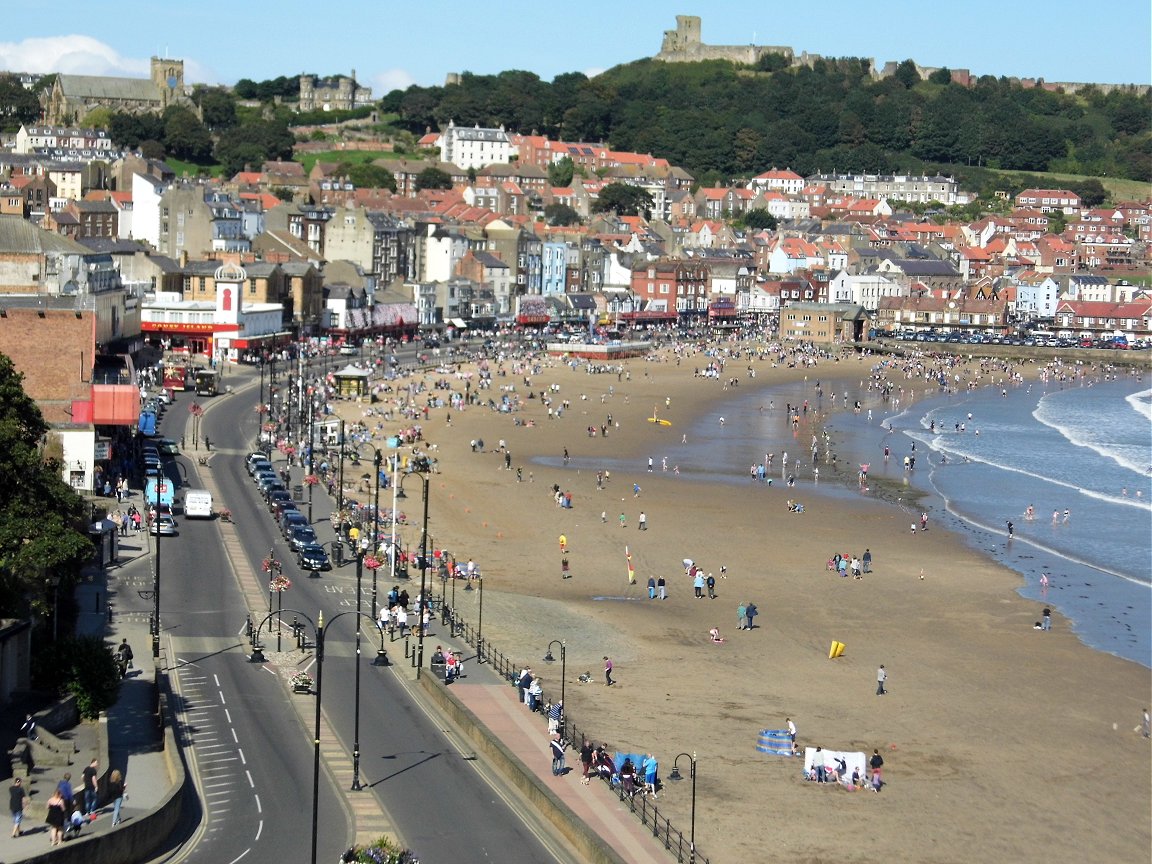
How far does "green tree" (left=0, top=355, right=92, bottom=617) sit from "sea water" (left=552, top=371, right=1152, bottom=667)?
19.4 m

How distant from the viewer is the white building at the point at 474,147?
168 meters

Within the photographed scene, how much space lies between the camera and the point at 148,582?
108 ft

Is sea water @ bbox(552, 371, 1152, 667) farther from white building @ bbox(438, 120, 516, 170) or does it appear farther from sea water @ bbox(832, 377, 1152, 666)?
white building @ bbox(438, 120, 516, 170)

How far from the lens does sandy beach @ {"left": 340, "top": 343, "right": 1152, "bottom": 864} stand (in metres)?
23.1

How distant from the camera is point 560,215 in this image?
14625cm

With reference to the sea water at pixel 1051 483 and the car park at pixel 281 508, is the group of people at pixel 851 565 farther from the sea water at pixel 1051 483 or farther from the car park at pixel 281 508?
the car park at pixel 281 508

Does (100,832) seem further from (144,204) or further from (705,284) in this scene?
(705,284)

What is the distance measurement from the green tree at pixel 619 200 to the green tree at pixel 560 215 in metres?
7.62

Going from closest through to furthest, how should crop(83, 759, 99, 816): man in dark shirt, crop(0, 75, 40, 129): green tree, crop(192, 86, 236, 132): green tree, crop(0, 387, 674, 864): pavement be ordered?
crop(83, 759, 99, 816): man in dark shirt → crop(0, 387, 674, 864): pavement → crop(0, 75, 40, 129): green tree → crop(192, 86, 236, 132): green tree

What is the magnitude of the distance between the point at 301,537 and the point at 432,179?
382ft

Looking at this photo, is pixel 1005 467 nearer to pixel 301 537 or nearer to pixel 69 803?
pixel 301 537

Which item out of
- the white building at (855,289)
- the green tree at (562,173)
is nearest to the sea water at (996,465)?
the white building at (855,289)

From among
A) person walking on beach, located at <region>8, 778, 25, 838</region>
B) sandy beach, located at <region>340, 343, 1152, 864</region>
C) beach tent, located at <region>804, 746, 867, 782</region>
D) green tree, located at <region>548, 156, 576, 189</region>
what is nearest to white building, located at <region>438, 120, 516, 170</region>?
green tree, located at <region>548, 156, 576, 189</region>

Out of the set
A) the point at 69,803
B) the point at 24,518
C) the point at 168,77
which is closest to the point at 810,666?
the point at 24,518
